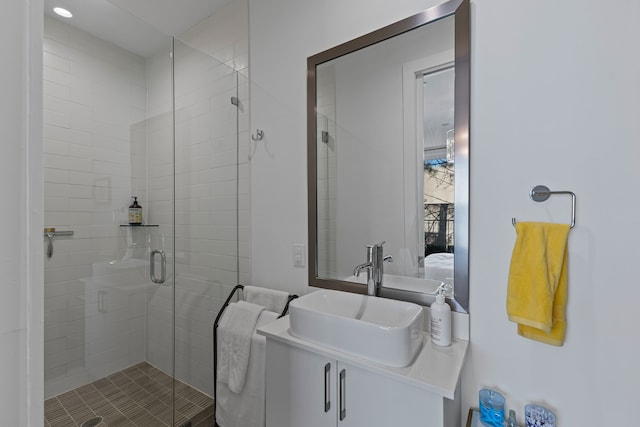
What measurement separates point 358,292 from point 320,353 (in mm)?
418

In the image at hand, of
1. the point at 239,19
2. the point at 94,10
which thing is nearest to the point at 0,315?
the point at 94,10

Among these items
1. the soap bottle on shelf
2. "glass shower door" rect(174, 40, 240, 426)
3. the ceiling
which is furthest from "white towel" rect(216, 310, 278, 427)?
the ceiling

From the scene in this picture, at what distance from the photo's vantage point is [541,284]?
927mm

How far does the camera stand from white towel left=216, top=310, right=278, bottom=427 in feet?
4.61

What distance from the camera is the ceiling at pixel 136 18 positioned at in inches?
61.2

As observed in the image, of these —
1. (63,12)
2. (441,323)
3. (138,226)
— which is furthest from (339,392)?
(63,12)

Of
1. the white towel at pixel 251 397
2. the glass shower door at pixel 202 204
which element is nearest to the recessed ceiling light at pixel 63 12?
the glass shower door at pixel 202 204

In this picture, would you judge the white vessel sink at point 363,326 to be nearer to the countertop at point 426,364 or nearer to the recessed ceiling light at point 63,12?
the countertop at point 426,364

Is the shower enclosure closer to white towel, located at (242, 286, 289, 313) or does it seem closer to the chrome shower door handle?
the chrome shower door handle

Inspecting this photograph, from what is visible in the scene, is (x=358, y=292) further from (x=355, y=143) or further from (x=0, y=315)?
(x=0, y=315)

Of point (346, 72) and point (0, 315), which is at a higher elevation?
point (346, 72)

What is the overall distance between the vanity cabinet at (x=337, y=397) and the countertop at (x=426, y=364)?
0.02 metres

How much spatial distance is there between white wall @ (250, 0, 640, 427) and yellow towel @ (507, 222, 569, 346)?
0.16 feet

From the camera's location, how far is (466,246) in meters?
1.14
